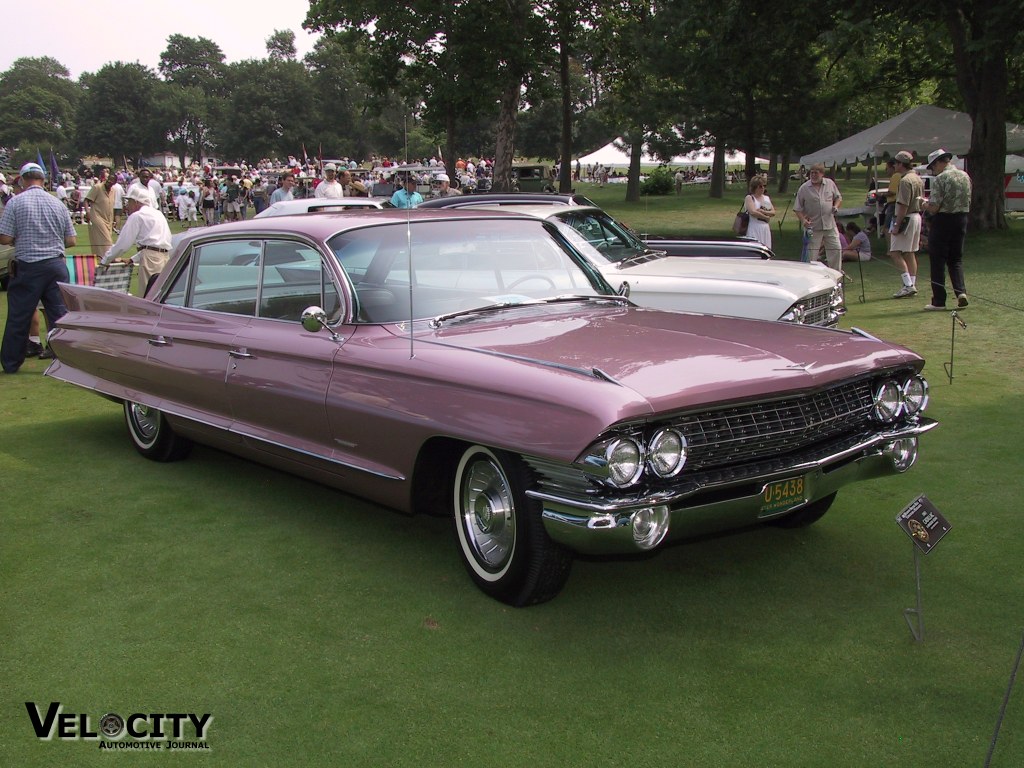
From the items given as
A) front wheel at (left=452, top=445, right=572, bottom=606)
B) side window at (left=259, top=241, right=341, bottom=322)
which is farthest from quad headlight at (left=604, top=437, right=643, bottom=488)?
side window at (left=259, top=241, right=341, bottom=322)

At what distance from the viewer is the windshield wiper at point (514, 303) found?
16.0 feet

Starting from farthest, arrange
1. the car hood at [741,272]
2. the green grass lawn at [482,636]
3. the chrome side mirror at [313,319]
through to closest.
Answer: the car hood at [741,272]
the chrome side mirror at [313,319]
the green grass lawn at [482,636]

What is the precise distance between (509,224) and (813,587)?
2574 millimetres

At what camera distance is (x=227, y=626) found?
13.5 feet

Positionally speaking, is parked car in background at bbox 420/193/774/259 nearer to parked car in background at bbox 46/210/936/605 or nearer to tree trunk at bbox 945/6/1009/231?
parked car in background at bbox 46/210/936/605

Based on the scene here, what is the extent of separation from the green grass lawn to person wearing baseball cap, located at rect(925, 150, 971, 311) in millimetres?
6596

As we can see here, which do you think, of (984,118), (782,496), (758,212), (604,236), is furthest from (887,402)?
(984,118)

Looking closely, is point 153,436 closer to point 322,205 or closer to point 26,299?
point 26,299

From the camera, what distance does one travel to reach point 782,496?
13.1 feet

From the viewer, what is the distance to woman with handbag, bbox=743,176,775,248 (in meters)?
13.4

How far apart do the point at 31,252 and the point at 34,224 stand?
26 centimetres

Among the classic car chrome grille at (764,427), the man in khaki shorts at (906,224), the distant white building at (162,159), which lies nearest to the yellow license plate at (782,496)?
the classic car chrome grille at (764,427)

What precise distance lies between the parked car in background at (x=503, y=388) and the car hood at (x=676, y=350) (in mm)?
16

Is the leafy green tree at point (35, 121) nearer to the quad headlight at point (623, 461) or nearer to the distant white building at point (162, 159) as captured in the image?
the distant white building at point (162, 159)
